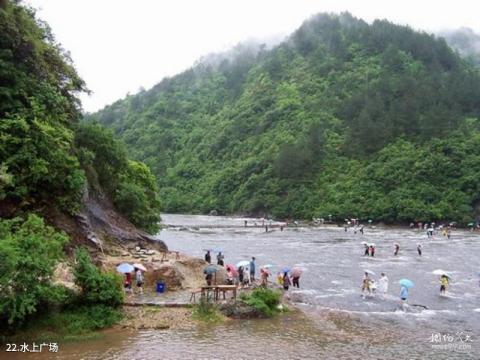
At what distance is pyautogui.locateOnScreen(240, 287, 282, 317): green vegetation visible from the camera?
→ 24.9 m

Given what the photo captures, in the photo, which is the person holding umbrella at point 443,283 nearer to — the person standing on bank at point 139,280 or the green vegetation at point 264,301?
the green vegetation at point 264,301

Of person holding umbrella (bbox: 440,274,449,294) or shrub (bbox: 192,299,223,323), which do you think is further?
person holding umbrella (bbox: 440,274,449,294)

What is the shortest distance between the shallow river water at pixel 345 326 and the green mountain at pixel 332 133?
53169mm

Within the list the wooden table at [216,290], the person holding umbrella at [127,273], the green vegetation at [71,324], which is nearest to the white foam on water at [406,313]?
the wooden table at [216,290]

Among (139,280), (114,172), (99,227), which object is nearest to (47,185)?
(99,227)

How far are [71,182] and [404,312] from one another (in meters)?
19.6

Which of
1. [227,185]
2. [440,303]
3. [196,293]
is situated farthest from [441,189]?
[196,293]

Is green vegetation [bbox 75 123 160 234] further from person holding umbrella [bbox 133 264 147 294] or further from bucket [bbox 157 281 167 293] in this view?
bucket [bbox 157 281 167 293]

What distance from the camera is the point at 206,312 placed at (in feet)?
78.9

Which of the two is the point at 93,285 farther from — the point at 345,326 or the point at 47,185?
Answer: the point at 345,326

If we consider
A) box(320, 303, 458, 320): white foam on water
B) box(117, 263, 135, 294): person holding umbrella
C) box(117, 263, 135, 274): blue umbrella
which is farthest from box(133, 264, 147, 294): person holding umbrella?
box(320, 303, 458, 320): white foam on water

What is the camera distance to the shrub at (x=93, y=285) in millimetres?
21984

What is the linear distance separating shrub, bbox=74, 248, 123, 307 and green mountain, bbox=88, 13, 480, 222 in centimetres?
7776

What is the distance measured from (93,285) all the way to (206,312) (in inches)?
214
